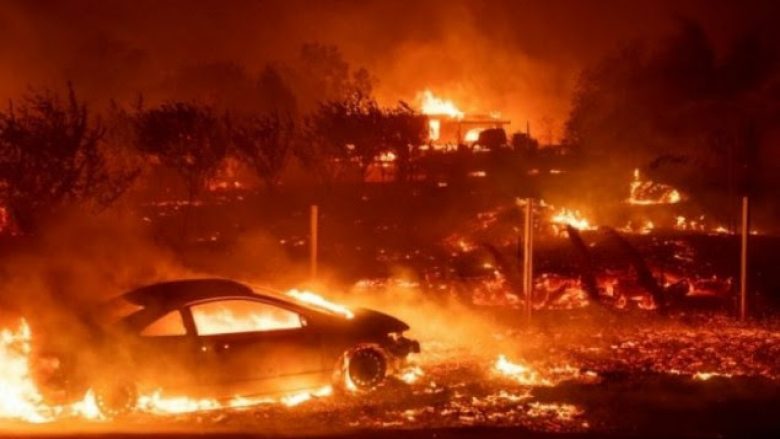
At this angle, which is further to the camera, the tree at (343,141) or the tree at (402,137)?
the tree at (402,137)

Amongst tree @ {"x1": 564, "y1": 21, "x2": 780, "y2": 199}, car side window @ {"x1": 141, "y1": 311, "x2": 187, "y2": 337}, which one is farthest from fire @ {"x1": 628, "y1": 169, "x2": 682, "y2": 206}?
car side window @ {"x1": 141, "y1": 311, "x2": 187, "y2": 337}

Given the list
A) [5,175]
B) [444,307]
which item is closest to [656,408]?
[444,307]

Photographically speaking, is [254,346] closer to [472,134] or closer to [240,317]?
[240,317]

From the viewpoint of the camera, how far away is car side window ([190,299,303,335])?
934cm

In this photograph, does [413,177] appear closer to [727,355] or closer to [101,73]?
[727,355]

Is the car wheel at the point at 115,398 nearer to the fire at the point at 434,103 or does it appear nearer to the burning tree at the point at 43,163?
the burning tree at the point at 43,163

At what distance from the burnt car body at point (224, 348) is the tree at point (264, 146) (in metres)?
20.3

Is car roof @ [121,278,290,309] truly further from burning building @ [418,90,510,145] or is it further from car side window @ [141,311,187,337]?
burning building @ [418,90,510,145]

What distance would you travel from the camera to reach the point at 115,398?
29.2ft

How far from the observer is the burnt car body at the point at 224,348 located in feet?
29.2

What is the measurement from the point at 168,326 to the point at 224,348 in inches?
22.5

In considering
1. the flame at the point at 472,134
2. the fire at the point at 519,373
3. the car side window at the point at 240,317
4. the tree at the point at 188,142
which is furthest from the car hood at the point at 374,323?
the flame at the point at 472,134

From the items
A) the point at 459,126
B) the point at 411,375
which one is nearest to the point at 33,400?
the point at 411,375

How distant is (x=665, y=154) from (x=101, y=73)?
36.3m
